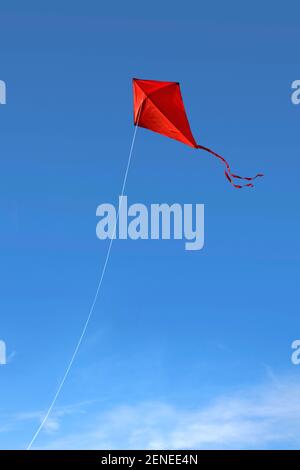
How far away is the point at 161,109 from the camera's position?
22.5 metres

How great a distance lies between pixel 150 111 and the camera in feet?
73.7

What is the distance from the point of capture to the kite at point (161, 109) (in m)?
22.2

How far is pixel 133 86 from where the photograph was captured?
22234mm

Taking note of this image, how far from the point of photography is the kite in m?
22.2
